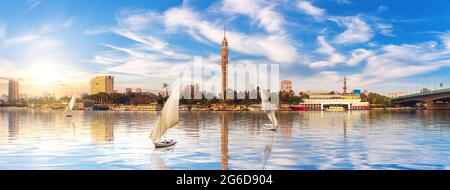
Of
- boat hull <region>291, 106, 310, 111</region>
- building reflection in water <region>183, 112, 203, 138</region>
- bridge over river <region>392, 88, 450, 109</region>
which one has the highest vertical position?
bridge over river <region>392, 88, 450, 109</region>

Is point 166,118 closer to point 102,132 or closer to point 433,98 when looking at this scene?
point 102,132

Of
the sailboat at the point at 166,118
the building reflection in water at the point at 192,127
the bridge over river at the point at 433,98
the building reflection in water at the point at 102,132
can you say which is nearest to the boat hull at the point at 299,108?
the bridge over river at the point at 433,98

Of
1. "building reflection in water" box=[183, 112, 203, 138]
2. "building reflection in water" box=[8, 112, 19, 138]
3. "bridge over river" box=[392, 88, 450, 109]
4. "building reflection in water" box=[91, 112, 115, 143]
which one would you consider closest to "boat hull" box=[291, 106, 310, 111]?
"bridge over river" box=[392, 88, 450, 109]

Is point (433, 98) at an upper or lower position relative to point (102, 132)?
upper

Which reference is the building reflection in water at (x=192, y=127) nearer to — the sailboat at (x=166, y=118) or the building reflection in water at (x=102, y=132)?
the building reflection in water at (x=102, y=132)

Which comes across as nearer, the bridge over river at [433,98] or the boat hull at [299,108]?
the bridge over river at [433,98]

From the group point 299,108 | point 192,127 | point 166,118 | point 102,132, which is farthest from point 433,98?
point 166,118

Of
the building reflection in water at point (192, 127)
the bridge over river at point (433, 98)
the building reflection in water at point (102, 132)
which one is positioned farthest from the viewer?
the bridge over river at point (433, 98)

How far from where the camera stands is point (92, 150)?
16.2 m

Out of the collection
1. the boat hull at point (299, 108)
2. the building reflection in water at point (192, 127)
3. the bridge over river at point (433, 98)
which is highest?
the bridge over river at point (433, 98)

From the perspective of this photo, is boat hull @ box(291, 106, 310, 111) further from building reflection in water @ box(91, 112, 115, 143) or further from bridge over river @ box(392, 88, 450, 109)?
building reflection in water @ box(91, 112, 115, 143)

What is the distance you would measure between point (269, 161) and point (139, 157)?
3922 millimetres

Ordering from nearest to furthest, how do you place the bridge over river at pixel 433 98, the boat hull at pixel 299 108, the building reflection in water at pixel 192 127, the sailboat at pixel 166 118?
the sailboat at pixel 166 118 → the building reflection in water at pixel 192 127 → the bridge over river at pixel 433 98 → the boat hull at pixel 299 108
